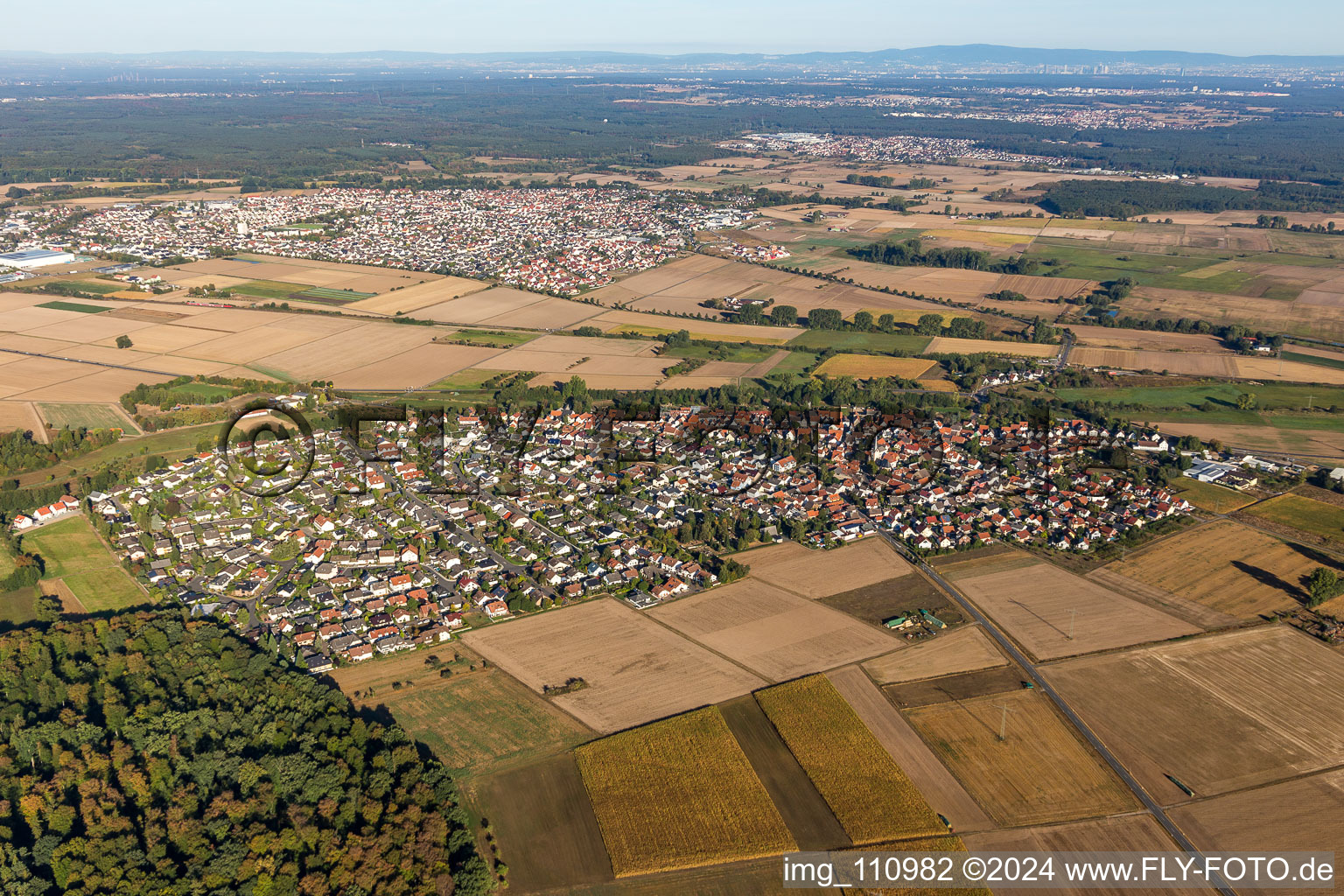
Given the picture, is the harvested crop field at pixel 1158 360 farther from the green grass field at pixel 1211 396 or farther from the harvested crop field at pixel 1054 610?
the harvested crop field at pixel 1054 610

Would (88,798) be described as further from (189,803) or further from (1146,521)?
(1146,521)

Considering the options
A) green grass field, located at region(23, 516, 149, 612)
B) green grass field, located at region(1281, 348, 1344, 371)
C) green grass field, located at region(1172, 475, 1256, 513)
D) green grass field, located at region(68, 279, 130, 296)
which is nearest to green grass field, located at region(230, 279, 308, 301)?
green grass field, located at region(68, 279, 130, 296)

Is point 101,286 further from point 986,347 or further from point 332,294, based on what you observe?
point 986,347

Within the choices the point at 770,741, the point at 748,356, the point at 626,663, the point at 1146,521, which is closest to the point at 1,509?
the point at 626,663

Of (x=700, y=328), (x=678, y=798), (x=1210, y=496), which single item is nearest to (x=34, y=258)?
(x=700, y=328)

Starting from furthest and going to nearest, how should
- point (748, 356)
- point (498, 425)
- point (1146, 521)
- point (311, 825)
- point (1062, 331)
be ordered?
1. point (1062, 331)
2. point (748, 356)
3. point (498, 425)
4. point (1146, 521)
5. point (311, 825)

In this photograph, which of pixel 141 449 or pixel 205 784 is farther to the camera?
pixel 141 449
